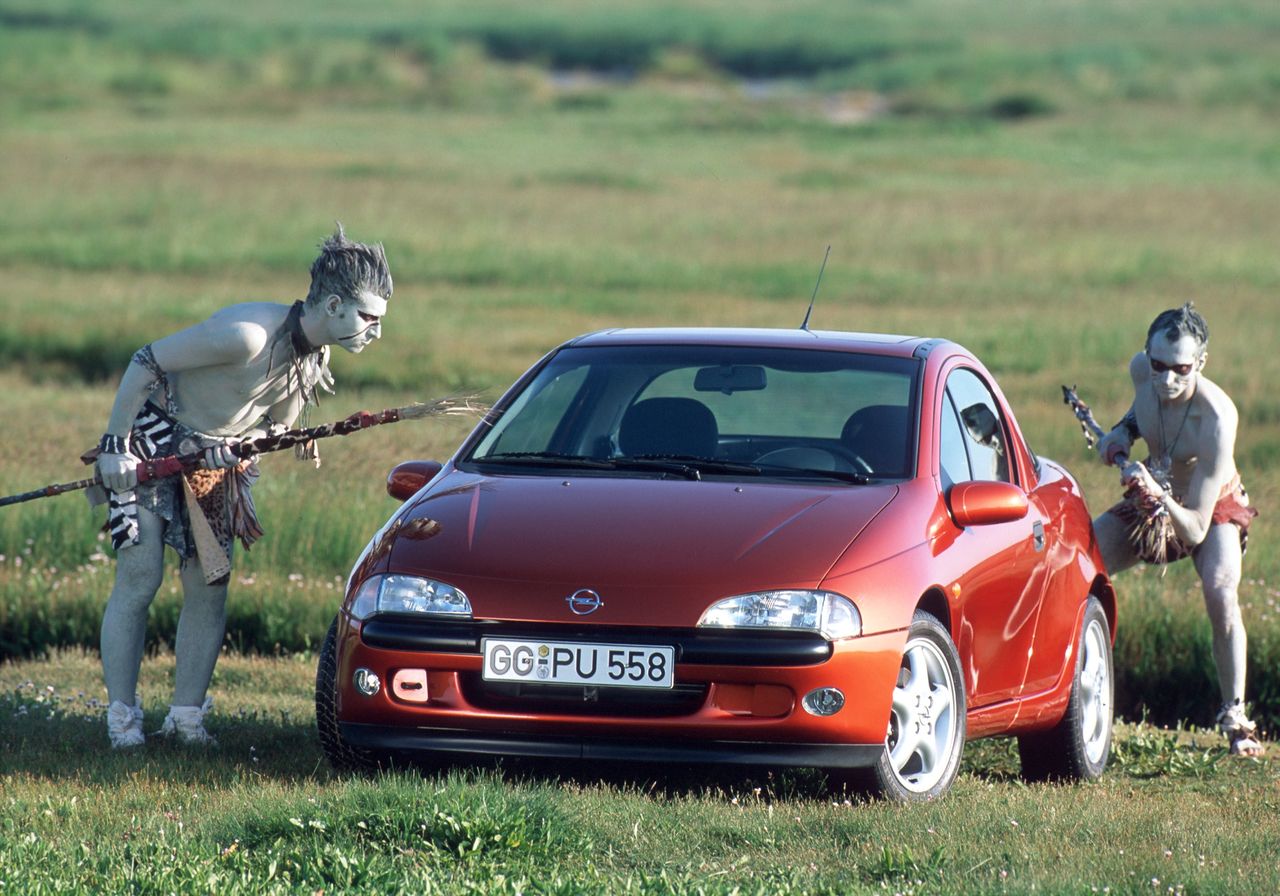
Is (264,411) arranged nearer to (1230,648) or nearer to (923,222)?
(1230,648)

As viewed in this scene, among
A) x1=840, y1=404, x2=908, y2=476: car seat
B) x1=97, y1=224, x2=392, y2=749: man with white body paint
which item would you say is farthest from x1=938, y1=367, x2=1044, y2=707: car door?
x1=97, y1=224, x2=392, y2=749: man with white body paint

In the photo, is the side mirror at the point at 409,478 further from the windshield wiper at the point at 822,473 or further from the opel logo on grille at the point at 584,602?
the opel logo on grille at the point at 584,602

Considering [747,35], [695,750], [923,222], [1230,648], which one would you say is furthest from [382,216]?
[747,35]

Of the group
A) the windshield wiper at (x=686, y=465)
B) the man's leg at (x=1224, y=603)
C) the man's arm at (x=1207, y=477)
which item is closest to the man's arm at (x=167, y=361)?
the windshield wiper at (x=686, y=465)

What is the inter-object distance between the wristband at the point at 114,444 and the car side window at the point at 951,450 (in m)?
2.66

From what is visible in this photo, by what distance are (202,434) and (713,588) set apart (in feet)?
7.26

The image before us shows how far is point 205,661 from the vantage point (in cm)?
781

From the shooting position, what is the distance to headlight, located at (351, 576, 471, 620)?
6.43m

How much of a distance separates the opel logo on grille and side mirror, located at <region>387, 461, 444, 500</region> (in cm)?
130

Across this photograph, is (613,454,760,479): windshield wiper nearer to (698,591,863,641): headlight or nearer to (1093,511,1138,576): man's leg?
(698,591,863,641): headlight

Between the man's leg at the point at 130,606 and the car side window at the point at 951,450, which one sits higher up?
the car side window at the point at 951,450

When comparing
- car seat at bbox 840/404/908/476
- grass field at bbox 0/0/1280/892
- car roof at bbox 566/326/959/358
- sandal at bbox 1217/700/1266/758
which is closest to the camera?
grass field at bbox 0/0/1280/892

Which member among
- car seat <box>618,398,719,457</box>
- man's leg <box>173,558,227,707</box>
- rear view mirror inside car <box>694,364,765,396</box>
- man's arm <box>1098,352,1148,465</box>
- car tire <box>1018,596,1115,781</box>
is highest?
rear view mirror inside car <box>694,364,765,396</box>

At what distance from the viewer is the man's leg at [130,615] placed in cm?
757
